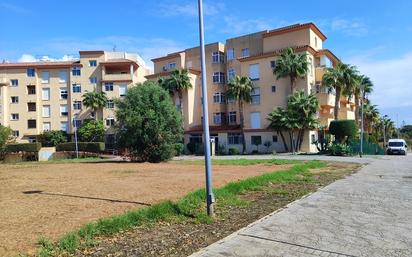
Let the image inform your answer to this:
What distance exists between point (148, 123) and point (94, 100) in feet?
124

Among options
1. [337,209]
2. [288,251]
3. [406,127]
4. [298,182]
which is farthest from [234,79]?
[406,127]

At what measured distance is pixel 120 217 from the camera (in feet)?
29.5

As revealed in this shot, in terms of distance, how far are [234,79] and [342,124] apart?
1511cm

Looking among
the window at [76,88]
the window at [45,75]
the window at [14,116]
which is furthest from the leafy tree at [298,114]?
the window at [14,116]

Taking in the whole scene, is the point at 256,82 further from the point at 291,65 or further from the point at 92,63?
the point at 92,63

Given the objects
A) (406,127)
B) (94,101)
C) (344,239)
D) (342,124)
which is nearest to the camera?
(344,239)

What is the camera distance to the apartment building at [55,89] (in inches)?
2800

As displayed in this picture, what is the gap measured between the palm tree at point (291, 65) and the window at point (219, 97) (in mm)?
11539

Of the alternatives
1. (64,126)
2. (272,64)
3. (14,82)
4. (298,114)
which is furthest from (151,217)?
(14,82)

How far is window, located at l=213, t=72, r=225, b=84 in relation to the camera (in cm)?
6194

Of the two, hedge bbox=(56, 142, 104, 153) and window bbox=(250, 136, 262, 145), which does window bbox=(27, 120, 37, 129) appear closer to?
hedge bbox=(56, 142, 104, 153)

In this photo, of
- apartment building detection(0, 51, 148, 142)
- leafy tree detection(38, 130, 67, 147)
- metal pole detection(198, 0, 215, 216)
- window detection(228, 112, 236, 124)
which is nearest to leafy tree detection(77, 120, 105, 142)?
apartment building detection(0, 51, 148, 142)

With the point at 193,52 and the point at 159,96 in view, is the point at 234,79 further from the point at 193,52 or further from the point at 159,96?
the point at 159,96

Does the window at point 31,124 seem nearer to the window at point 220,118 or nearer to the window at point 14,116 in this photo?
the window at point 14,116
